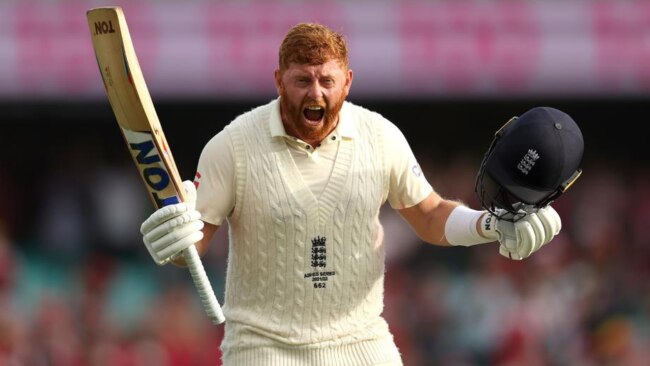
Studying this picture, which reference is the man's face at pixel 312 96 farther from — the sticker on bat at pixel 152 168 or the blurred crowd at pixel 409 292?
the blurred crowd at pixel 409 292

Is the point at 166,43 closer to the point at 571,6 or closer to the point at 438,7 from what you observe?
the point at 438,7

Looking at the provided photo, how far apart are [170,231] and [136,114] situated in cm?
41

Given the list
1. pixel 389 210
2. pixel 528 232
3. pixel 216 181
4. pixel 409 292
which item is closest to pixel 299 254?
pixel 216 181

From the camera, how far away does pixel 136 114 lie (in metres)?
4.57

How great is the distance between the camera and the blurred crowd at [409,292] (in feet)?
31.1

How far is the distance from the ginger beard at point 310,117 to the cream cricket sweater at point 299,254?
0.07 metres

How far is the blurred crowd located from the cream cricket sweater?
446 cm

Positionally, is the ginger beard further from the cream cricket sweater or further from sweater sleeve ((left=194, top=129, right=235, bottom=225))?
sweater sleeve ((left=194, top=129, right=235, bottom=225))

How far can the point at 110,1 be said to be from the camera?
32.6ft

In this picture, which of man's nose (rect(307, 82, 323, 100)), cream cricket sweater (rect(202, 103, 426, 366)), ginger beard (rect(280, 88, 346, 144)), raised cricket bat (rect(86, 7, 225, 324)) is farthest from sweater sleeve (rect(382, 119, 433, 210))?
raised cricket bat (rect(86, 7, 225, 324))

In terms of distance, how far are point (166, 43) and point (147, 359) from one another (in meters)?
2.09

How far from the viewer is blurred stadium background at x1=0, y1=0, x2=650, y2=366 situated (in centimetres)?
953

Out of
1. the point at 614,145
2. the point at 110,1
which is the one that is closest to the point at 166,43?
the point at 110,1

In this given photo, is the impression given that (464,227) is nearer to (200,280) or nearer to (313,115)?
(313,115)
